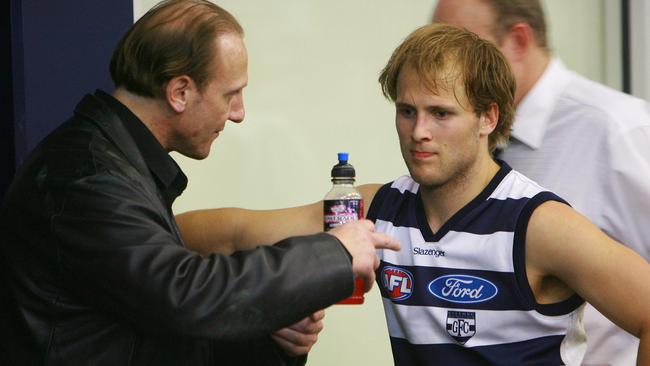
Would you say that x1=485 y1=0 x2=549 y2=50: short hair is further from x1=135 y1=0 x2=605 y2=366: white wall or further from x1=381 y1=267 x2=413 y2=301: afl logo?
x1=135 y1=0 x2=605 y2=366: white wall

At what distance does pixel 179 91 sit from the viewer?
8.24 ft

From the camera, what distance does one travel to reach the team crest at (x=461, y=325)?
8.22 ft

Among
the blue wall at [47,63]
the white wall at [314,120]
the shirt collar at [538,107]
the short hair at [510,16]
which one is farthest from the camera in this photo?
the white wall at [314,120]

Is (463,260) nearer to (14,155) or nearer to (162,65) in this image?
(162,65)

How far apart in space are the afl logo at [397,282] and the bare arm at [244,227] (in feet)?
1.27

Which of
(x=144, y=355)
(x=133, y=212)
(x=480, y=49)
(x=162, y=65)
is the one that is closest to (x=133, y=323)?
(x=144, y=355)

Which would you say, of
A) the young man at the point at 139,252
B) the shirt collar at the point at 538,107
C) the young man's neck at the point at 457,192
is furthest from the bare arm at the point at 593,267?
the shirt collar at the point at 538,107

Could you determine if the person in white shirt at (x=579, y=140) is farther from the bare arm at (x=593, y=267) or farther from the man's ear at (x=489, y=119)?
the bare arm at (x=593, y=267)

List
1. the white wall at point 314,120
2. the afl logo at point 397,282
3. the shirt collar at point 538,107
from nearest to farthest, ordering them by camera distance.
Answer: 1. the afl logo at point 397,282
2. the shirt collar at point 538,107
3. the white wall at point 314,120

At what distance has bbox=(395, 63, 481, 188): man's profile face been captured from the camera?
8.77 ft

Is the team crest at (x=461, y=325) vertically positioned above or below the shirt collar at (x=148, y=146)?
below

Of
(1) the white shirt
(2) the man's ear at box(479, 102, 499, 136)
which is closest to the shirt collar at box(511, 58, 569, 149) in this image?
(1) the white shirt

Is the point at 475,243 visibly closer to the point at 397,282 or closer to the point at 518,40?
the point at 397,282

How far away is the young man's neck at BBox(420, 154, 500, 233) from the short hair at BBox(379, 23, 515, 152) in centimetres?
17
